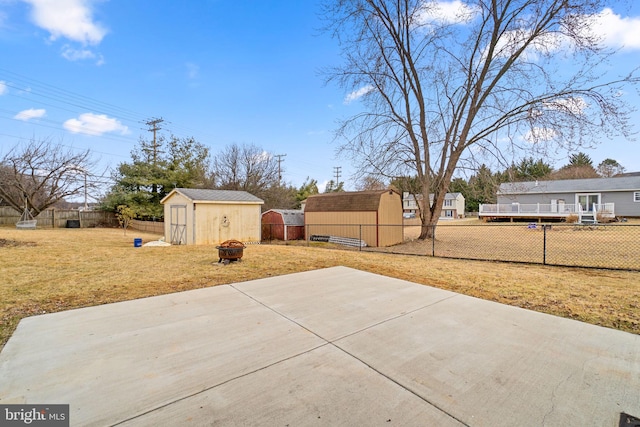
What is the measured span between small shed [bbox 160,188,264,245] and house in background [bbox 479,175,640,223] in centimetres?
1864

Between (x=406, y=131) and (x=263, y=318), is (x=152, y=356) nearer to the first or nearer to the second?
(x=263, y=318)

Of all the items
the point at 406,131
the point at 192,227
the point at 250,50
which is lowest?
the point at 192,227

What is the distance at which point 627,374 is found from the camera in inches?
84.6

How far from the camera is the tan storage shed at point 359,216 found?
1409cm

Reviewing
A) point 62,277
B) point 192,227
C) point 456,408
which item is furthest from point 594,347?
point 192,227

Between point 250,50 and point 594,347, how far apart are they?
568 inches

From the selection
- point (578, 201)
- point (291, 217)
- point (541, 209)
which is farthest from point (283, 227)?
point (578, 201)

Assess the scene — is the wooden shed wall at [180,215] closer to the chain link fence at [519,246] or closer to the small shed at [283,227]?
the small shed at [283,227]

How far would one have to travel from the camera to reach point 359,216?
1455 cm

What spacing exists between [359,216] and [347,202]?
3.95 ft

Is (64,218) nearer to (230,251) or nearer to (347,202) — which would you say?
(347,202)

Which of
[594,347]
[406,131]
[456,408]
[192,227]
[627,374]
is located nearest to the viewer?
[456,408]

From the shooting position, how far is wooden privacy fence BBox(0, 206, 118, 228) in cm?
2173

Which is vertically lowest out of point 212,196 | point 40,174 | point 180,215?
point 180,215
